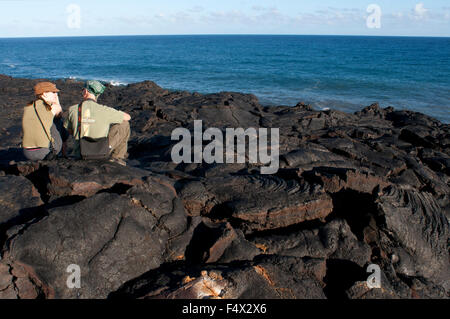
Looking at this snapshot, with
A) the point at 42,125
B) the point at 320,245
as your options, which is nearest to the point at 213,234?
the point at 320,245

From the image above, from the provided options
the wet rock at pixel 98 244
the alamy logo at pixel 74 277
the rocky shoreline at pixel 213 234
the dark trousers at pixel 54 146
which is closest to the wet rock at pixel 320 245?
the rocky shoreline at pixel 213 234

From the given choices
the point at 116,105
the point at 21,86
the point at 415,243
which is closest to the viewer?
the point at 415,243

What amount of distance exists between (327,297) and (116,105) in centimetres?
1602

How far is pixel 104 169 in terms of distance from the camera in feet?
16.6

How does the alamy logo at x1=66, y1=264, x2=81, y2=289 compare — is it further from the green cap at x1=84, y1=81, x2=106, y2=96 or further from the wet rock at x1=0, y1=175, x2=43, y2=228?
the green cap at x1=84, y1=81, x2=106, y2=96

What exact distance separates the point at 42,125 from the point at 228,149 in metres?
Result: 4.29

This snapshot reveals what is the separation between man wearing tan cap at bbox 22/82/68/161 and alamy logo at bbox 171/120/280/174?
3.00 metres

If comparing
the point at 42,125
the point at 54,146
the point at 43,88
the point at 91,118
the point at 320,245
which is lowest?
the point at 320,245

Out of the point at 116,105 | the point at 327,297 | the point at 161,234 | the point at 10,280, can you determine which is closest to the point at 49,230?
the point at 10,280

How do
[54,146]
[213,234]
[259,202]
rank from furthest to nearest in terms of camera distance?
[54,146] < [259,202] < [213,234]

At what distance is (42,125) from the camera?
548 centimetres

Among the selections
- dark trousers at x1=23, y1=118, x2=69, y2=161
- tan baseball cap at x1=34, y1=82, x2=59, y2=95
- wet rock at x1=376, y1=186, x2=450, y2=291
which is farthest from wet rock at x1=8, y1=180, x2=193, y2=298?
wet rock at x1=376, y1=186, x2=450, y2=291

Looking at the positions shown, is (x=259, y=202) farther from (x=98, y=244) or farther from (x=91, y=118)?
(x=91, y=118)
